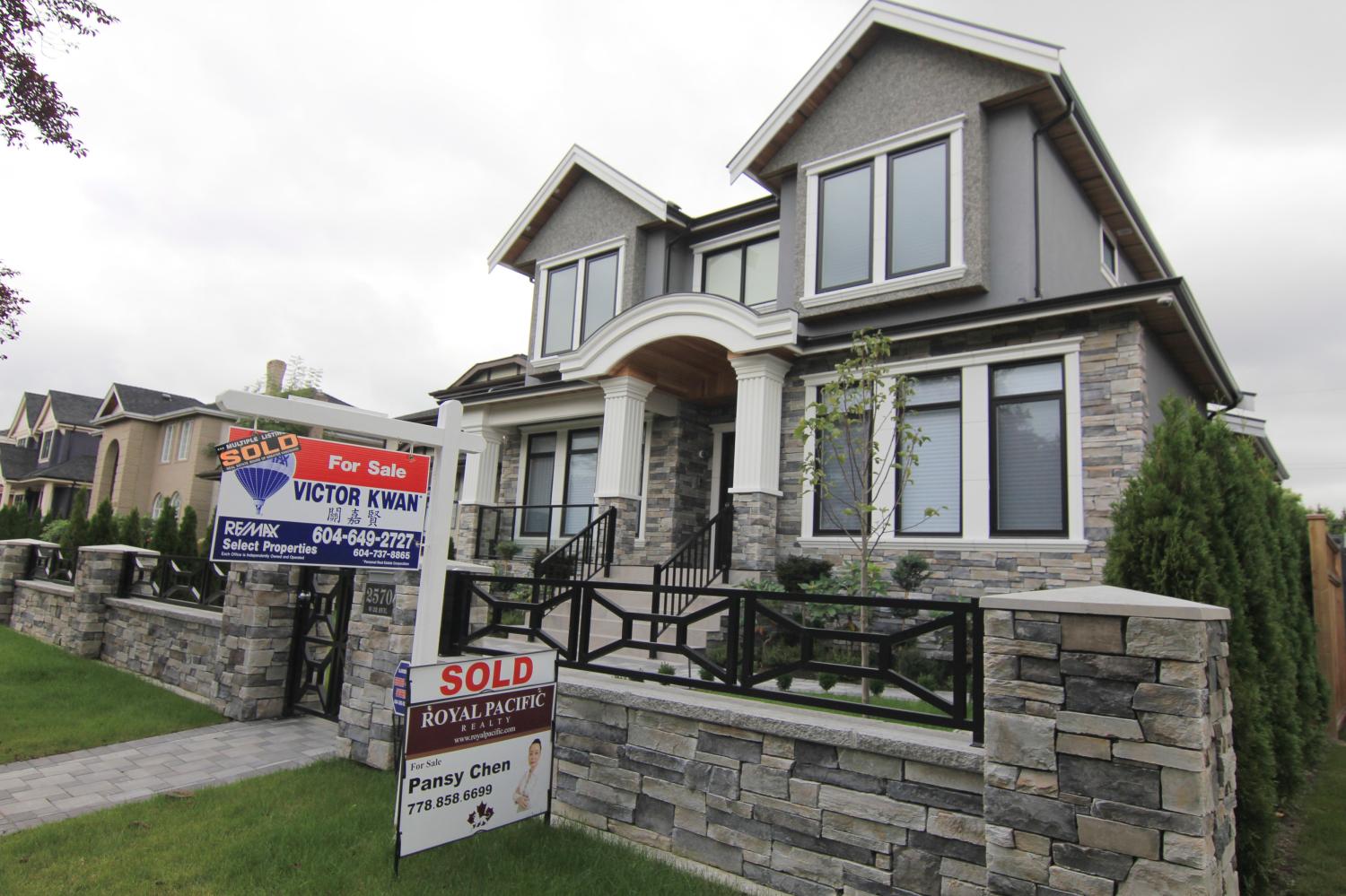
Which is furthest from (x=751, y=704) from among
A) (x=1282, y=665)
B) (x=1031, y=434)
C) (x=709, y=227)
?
(x=709, y=227)

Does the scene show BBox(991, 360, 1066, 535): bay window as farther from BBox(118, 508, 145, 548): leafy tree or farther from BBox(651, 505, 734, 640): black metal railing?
BBox(118, 508, 145, 548): leafy tree

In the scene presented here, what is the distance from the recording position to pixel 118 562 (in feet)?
32.8

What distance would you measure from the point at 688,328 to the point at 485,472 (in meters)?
5.42

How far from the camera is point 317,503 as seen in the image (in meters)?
4.39

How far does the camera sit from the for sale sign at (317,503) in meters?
4.15

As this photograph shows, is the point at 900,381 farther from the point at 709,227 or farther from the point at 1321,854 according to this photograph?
the point at 709,227

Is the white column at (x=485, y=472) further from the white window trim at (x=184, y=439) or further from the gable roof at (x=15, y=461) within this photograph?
the gable roof at (x=15, y=461)

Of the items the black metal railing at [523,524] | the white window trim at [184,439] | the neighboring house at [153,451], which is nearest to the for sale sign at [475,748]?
the black metal railing at [523,524]

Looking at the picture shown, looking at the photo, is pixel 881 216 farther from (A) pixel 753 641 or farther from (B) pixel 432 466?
(A) pixel 753 641

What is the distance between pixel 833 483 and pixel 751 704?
5.77 m

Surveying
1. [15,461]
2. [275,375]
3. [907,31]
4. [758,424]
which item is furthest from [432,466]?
[15,461]

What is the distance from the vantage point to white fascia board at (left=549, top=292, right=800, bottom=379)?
371 inches

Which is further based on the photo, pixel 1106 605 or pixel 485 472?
pixel 485 472

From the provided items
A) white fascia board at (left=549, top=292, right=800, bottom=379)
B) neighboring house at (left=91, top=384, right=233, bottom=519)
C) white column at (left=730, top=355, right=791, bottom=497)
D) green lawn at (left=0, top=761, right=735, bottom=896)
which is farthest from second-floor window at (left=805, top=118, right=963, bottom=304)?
neighboring house at (left=91, top=384, right=233, bottom=519)
